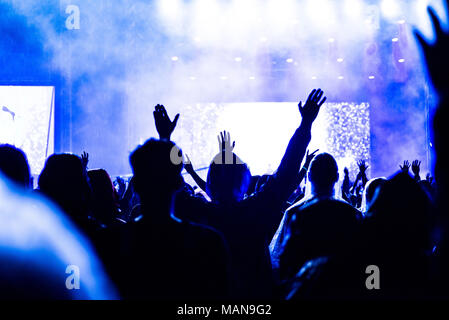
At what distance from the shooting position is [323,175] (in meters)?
1.98

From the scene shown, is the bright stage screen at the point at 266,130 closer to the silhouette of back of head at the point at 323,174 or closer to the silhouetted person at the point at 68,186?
the silhouette of back of head at the point at 323,174

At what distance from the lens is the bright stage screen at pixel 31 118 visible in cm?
820

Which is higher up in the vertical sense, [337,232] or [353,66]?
[353,66]

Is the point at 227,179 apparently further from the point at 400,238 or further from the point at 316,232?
the point at 400,238

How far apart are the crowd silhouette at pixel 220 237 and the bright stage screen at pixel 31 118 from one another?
7.42 meters

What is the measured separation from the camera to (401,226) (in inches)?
48.4

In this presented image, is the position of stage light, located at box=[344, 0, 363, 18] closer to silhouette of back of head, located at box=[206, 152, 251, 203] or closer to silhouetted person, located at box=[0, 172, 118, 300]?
silhouette of back of head, located at box=[206, 152, 251, 203]

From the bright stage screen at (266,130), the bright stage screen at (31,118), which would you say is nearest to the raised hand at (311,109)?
the bright stage screen at (266,130)

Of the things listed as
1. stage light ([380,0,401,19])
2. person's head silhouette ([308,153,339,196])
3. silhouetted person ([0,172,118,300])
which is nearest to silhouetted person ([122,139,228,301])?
silhouetted person ([0,172,118,300])

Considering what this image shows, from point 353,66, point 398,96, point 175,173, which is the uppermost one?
point 353,66

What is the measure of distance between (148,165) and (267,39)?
8579 millimetres
